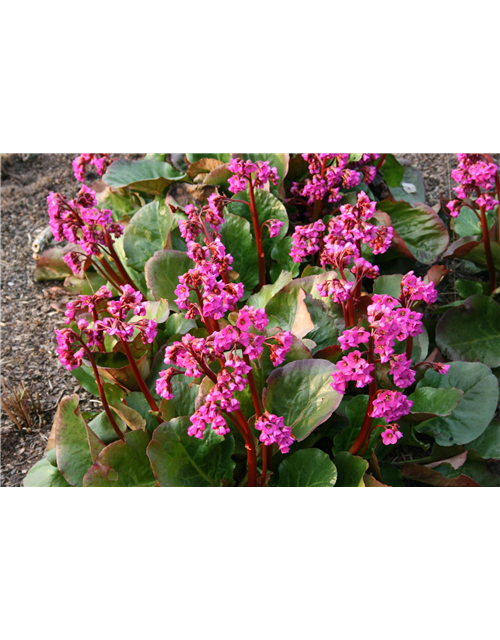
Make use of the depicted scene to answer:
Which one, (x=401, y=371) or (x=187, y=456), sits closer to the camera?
(x=401, y=371)

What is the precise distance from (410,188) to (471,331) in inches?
46.8

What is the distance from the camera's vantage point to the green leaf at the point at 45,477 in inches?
83.5

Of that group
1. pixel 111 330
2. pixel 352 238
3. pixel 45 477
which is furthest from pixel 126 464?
pixel 352 238

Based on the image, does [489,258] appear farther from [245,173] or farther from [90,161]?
[90,161]

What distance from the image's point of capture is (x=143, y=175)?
319 cm

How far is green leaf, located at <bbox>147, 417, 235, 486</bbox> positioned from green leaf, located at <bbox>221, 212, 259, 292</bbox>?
938mm

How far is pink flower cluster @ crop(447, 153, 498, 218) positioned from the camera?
251cm

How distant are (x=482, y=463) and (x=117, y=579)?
4.47 feet

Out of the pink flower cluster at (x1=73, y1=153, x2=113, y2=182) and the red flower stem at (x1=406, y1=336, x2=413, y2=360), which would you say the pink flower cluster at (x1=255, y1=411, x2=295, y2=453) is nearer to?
the red flower stem at (x1=406, y1=336, x2=413, y2=360)

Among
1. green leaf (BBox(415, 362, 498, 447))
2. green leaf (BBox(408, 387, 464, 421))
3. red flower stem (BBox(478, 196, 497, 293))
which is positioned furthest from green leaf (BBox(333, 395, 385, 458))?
red flower stem (BBox(478, 196, 497, 293))

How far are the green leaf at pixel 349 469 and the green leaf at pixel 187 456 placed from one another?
13.6 inches

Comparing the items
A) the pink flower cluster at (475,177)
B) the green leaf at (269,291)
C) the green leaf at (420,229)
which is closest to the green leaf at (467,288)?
the green leaf at (420,229)

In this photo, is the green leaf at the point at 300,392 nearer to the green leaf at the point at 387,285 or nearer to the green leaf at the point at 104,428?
the green leaf at the point at 104,428

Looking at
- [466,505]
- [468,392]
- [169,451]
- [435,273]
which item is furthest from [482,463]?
[169,451]
